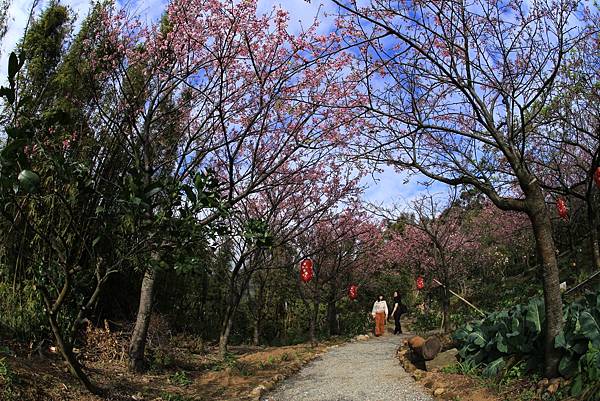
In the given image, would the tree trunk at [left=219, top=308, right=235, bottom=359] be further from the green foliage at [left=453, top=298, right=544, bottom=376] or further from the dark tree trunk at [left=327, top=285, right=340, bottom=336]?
the dark tree trunk at [left=327, top=285, right=340, bottom=336]

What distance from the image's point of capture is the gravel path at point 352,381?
6219 millimetres

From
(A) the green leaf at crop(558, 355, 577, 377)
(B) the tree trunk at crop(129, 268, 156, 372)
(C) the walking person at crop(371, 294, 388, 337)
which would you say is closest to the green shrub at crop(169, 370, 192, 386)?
(B) the tree trunk at crop(129, 268, 156, 372)

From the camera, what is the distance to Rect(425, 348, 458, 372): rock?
7282 millimetres

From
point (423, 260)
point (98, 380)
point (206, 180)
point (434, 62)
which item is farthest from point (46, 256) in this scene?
point (423, 260)

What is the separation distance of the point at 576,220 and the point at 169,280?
1234 cm

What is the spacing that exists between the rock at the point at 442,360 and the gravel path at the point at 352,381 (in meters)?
0.41

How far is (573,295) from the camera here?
923 centimetres

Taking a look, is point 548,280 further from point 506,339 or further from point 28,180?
point 28,180

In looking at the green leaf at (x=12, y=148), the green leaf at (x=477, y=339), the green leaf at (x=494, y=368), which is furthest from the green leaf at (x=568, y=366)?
the green leaf at (x=12, y=148)

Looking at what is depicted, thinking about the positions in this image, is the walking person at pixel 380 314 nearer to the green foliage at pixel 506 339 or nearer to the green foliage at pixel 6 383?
the green foliage at pixel 506 339

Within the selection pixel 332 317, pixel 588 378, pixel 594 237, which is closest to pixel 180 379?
pixel 588 378

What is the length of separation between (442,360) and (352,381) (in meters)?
1.50

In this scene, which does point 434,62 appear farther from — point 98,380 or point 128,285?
point 128,285

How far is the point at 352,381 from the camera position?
7.23m
